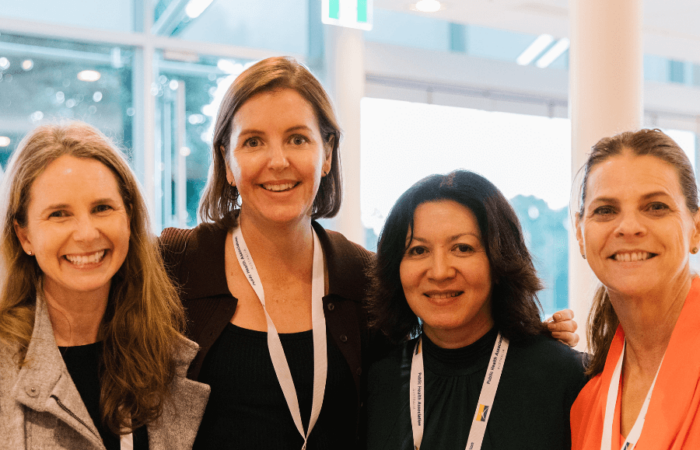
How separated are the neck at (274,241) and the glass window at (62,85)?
14.3 feet

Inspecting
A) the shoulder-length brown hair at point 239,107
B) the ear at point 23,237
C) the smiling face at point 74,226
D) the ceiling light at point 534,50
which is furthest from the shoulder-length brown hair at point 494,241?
the ceiling light at point 534,50

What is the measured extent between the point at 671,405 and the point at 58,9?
6534mm

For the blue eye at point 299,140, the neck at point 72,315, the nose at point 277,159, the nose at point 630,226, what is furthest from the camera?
the blue eye at point 299,140

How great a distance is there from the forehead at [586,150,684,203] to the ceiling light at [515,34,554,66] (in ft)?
24.8

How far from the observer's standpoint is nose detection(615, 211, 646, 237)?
73.2 inches

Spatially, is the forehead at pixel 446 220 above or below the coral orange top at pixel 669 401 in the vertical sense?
above

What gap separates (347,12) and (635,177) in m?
3.25

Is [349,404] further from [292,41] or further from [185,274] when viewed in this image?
[292,41]

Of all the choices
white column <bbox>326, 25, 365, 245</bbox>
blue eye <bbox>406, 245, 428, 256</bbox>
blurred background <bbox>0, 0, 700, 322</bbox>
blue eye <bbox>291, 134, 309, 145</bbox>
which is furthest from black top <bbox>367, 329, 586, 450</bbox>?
white column <bbox>326, 25, 365, 245</bbox>

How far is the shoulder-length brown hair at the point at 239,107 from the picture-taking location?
2369mm

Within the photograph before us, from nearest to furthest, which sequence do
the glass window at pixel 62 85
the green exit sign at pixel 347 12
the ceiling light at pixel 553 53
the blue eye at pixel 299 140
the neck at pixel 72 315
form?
the neck at pixel 72 315 < the blue eye at pixel 299 140 < the green exit sign at pixel 347 12 < the glass window at pixel 62 85 < the ceiling light at pixel 553 53

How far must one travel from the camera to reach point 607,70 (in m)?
4.36

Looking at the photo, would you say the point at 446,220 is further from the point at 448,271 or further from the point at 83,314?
the point at 83,314

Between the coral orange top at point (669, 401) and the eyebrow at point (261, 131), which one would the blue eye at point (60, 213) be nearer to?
the eyebrow at point (261, 131)
